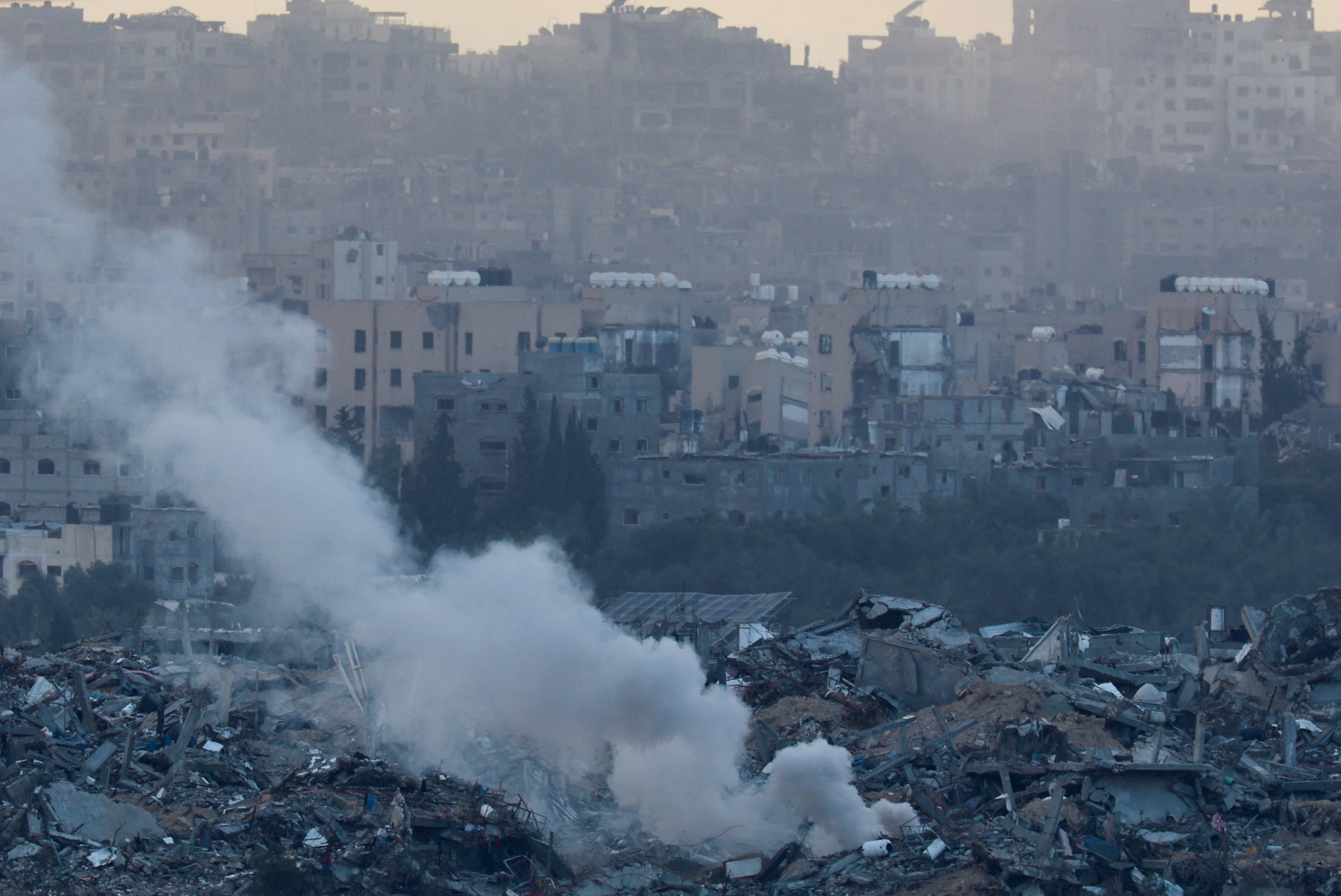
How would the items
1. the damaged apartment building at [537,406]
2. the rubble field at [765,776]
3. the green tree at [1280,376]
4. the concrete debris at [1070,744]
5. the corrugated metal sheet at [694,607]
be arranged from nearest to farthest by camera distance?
the rubble field at [765,776] → the concrete debris at [1070,744] → the corrugated metal sheet at [694,607] → the damaged apartment building at [537,406] → the green tree at [1280,376]

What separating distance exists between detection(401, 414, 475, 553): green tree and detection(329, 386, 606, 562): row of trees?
0.01 m

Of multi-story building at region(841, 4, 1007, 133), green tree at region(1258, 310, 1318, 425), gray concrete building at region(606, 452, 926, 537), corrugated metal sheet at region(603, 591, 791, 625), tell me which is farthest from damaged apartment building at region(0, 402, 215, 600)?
multi-story building at region(841, 4, 1007, 133)

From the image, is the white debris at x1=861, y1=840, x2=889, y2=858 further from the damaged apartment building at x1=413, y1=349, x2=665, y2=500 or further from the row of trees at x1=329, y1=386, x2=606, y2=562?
the damaged apartment building at x1=413, y1=349, x2=665, y2=500

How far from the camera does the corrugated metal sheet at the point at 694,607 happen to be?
29562 mm

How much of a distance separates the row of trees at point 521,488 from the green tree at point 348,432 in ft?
2.18

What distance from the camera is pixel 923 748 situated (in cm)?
1948

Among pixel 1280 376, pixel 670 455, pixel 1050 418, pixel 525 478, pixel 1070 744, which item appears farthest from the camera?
pixel 1280 376

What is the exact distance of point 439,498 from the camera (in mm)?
43031

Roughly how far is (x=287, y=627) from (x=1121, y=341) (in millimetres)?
35129

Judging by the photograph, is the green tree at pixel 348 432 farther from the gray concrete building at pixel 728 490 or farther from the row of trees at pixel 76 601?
the row of trees at pixel 76 601

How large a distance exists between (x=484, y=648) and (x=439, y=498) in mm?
22634

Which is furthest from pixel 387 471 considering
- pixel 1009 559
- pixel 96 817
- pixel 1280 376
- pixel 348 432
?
pixel 96 817

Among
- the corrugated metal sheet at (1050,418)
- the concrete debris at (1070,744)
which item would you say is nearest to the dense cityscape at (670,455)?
the concrete debris at (1070,744)

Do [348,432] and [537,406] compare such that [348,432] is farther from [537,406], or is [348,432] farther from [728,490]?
[728,490]
